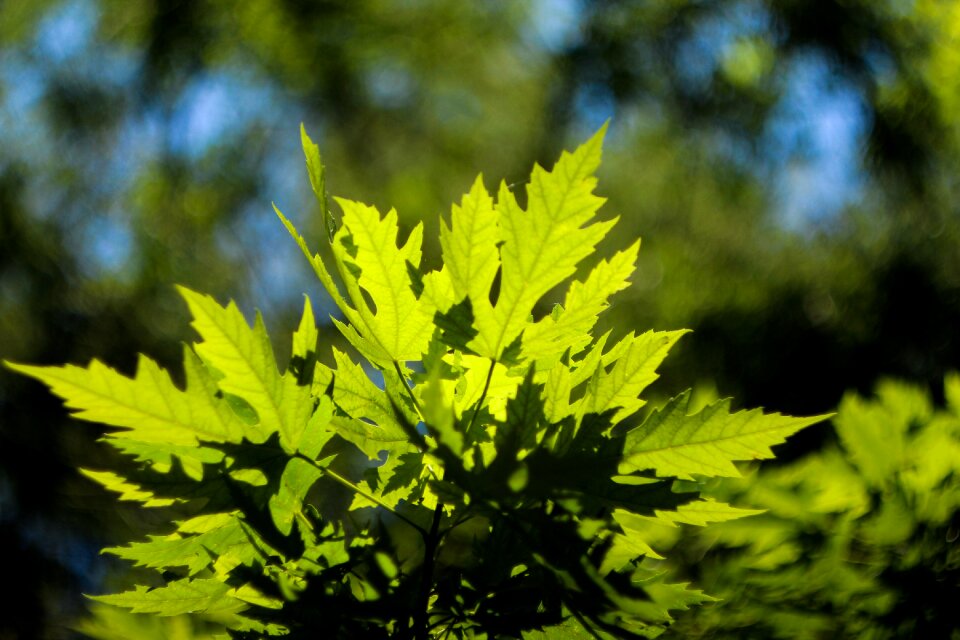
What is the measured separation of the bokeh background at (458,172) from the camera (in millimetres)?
2863

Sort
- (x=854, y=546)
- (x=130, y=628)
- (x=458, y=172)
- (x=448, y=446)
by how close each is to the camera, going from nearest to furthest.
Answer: (x=448, y=446)
(x=130, y=628)
(x=854, y=546)
(x=458, y=172)

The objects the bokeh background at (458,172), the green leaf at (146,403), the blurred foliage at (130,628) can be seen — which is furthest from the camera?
the bokeh background at (458,172)

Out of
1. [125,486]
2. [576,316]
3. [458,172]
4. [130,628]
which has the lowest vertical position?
[130,628]

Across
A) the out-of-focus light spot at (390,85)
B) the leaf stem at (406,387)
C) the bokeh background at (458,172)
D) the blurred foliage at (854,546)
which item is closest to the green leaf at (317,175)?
the leaf stem at (406,387)

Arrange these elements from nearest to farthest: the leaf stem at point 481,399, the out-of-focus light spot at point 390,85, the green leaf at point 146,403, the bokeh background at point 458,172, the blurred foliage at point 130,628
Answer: the green leaf at point 146,403, the leaf stem at point 481,399, the blurred foliage at point 130,628, the bokeh background at point 458,172, the out-of-focus light spot at point 390,85

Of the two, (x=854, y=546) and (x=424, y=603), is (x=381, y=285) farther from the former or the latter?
(x=854, y=546)

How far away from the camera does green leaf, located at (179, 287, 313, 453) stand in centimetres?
49

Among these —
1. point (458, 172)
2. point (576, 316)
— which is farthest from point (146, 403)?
point (458, 172)

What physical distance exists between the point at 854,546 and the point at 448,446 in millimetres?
608

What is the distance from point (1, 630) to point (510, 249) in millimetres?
3732

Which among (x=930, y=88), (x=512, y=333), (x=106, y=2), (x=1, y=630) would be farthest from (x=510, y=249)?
(x=106, y=2)

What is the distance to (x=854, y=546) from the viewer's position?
877 millimetres

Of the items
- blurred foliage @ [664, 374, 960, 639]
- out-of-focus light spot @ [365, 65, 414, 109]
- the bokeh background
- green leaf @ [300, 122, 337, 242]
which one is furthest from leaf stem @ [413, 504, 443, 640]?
out-of-focus light spot @ [365, 65, 414, 109]

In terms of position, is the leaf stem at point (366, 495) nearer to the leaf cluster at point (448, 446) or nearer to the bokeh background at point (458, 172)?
the leaf cluster at point (448, 446)
